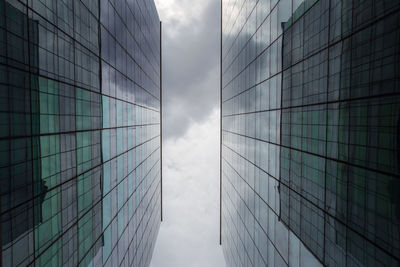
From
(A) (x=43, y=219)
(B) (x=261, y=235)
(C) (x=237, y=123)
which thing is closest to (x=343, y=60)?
(A) (x=43, y=219)

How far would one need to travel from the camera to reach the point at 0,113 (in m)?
9.38

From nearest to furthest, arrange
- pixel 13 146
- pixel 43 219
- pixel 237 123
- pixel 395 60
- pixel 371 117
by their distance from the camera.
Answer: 1. pixel 395 60
2. pixel 371 117
3. pixel 13 146
4. pixel 43 219
5. pixel 237 123

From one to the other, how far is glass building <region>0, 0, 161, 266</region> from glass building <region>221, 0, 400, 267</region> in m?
14.1

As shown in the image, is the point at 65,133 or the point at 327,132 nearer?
the point at 327,132

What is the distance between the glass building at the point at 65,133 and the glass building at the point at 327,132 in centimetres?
1410

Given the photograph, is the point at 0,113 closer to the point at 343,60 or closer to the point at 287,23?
A: the point at 343,60

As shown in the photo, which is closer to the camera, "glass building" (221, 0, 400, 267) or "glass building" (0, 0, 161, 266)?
"glass building" (221, 0, 400, 267)

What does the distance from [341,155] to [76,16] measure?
17485 mm

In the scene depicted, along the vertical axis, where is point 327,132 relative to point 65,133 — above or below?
above

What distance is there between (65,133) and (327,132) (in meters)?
14.6

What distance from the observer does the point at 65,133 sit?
14.5m

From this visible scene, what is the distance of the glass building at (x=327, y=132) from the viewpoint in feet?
27.5

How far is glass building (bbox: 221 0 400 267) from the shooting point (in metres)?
8.37

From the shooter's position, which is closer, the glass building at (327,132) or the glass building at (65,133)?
the glass building at (327,132)
